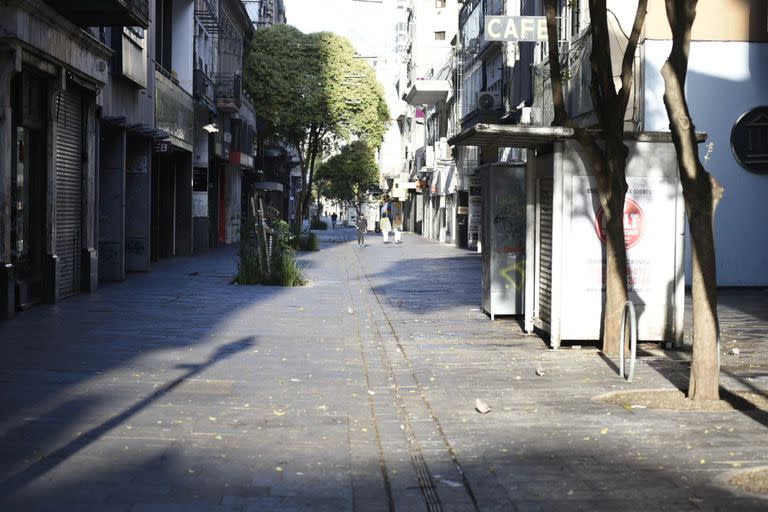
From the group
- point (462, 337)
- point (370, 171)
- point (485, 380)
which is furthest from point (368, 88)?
point (485, 380)

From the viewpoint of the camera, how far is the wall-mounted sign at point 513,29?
2252 centimetres

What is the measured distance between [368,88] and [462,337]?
104 ft

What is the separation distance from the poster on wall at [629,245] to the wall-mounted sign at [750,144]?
1055 cm

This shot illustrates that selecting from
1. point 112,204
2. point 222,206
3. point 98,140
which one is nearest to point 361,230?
point 222,206

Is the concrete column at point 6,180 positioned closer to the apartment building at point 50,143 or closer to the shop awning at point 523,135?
the apartment building at point 50,143

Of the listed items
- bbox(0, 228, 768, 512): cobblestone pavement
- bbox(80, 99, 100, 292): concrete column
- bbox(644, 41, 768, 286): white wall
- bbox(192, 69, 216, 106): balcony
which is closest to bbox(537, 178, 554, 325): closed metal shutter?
bbox(0, 228, 768, 512): cobblestone pavement

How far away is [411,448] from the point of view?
22.0 feet

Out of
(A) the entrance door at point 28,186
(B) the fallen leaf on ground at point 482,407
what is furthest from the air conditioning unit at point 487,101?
(B) the fallen leaf on ground at point 482,407

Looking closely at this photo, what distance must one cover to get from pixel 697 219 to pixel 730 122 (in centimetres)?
1432

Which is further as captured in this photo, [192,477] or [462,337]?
[462,337]

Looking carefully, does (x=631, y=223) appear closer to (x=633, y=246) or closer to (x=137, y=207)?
(x=633, y=246)

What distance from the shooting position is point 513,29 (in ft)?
74.5

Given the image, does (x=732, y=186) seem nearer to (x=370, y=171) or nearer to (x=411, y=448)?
(x=411, y=448)

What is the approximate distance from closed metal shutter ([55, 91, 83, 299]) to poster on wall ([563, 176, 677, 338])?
27.5ft
